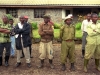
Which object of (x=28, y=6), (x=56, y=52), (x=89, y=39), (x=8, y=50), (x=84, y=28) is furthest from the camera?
(x=28, y=6)

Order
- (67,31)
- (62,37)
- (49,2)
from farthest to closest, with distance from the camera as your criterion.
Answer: (49,2) → (62,37) → (67,31)

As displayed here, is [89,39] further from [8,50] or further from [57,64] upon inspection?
[8,50]

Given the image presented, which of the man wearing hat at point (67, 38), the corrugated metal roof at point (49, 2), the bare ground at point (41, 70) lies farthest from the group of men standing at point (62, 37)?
the corrugated metal roof at point (49, 2)

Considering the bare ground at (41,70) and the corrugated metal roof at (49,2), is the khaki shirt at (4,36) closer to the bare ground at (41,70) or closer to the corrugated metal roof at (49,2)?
the bare ground at (41,70)

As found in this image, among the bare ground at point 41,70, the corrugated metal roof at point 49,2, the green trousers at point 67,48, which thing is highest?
the corrugated metal roof at point 49,2

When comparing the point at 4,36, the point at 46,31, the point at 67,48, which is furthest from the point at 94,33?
the point at 4,36

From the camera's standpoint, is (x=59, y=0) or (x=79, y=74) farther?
(x=59, y=0)

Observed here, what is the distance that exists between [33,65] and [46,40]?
1158 millimetres

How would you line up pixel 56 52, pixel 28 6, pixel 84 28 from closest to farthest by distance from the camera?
1. pixel 84 28
2. pixel 56 52
3. pixel 28 6

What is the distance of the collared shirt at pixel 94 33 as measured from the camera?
6.68 m

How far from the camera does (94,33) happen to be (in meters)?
6.70

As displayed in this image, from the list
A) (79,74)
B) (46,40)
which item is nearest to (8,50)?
(46,40)

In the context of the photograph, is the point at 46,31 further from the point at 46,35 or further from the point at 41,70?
the point at 41,70

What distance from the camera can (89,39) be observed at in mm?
6820
